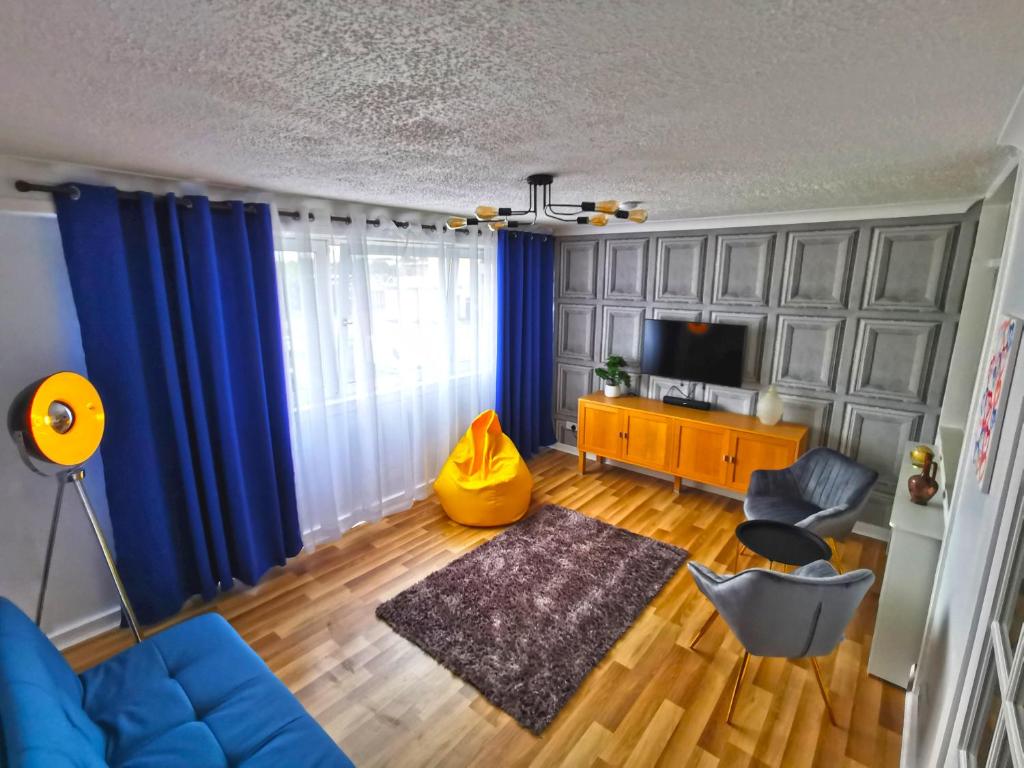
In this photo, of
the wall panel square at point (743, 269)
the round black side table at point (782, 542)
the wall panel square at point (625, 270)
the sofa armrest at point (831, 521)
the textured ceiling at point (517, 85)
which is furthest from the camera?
the wall panel square at point (625, 270)

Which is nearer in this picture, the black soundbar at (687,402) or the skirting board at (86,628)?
the skirting board at (86,628)

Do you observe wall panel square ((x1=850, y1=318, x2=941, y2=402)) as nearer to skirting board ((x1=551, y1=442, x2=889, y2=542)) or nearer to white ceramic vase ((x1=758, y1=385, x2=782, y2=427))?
white ceramic vase ((x1=758, y1=385, x2=782, y2=427))

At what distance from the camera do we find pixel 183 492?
2.64 m

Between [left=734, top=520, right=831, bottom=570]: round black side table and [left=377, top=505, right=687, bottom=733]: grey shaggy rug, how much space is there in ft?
2.24

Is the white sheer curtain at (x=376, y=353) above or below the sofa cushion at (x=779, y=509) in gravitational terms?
above

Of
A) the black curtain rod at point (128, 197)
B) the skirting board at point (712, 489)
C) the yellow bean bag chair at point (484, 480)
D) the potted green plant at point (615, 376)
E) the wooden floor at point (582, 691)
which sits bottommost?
the wooden floor at point (582, 691)

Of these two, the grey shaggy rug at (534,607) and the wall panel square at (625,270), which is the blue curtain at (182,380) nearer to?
the grey shaggy rug at (534,607)

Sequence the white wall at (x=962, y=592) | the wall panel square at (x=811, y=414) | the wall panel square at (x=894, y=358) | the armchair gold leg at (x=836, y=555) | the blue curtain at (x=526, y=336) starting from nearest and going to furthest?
the white wall at (x=962, y=592)
the armchair gold leg at (x=836, y=555)
the wall panel square at (x=894, y=358)
the wall panel square at (x=811, y=414)
the blue curtain at (x=526, y=336)

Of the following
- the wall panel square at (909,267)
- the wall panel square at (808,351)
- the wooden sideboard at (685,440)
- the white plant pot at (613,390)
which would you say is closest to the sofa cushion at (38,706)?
the wooden sideboard at (685,440)

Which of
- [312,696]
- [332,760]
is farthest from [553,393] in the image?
[332,760]

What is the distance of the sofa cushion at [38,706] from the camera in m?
1.23

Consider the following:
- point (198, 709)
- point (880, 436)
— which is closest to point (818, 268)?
point (880, 436)

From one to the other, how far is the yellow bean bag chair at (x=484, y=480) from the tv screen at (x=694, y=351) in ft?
4.86

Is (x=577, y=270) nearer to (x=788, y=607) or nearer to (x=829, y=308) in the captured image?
(x=829, y=308)
